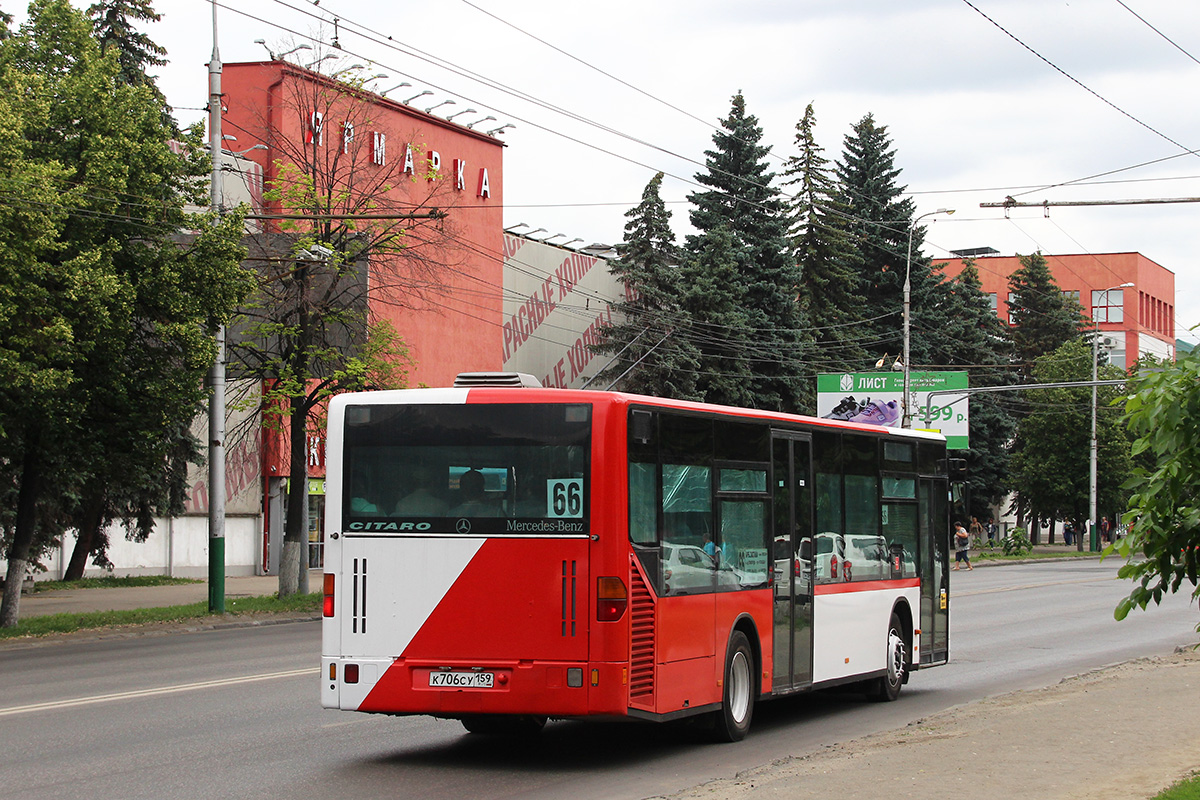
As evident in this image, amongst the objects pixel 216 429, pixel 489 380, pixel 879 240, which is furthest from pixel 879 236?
pixel 489 380

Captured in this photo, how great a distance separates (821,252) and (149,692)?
172ft

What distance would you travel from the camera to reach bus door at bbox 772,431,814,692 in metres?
12.4

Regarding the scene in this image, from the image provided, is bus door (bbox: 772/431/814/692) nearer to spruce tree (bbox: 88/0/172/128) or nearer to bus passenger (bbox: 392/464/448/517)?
bus passenger (bbox: 392/464/448/517)

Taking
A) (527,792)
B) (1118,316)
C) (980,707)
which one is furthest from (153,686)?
(1118,316)

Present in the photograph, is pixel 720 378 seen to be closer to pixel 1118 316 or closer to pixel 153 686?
pixel 153 686

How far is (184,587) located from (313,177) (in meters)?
A: 14.4

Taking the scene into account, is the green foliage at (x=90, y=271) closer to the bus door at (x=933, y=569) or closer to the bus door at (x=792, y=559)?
the bus door at (x=792, y=559)

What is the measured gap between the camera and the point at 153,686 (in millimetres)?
14797

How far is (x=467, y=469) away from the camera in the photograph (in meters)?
10.2

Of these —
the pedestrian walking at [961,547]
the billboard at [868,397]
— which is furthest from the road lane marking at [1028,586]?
the billboard at [868,397]

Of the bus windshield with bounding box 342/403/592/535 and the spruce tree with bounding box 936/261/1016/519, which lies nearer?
the bus windshield with bounding box 342/403/592/535

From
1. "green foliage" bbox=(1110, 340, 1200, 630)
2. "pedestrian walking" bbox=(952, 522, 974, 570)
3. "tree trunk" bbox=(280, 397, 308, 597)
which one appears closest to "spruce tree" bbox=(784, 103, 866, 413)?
"pedestrian walking" bbox=(952, 522, 974, 570)

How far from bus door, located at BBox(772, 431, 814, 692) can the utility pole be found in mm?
16159

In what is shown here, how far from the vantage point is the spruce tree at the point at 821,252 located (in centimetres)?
6266
